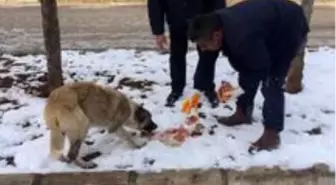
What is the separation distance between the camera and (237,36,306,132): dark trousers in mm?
5473

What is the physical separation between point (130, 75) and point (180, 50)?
119cm

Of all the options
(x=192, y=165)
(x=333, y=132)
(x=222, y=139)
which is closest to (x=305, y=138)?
(x=333, y=132)

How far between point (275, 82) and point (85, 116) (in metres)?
1.54

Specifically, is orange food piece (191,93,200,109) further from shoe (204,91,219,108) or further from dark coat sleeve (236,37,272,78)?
dark coat sleeve (236,37,272,78)

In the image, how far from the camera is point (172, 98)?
6.75 m

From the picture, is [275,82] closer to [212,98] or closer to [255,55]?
[255,55]

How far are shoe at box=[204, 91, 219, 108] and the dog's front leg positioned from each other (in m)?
1.06

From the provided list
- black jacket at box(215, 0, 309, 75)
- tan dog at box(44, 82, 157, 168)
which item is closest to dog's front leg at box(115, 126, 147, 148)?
tan dog at box(44, 82, 157, 168)

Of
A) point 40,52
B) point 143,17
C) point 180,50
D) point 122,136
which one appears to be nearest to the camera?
point 122,136

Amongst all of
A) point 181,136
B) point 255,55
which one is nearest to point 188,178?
point 181,136

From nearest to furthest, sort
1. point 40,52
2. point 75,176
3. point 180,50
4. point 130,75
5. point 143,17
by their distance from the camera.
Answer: point 75,176
point 180,50
point 130,75
point 40,52
point 143,17

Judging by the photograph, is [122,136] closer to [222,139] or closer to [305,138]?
[222,139]

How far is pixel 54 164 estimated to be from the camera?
5.44 m

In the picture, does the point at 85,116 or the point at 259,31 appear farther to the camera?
the point at 85,116
